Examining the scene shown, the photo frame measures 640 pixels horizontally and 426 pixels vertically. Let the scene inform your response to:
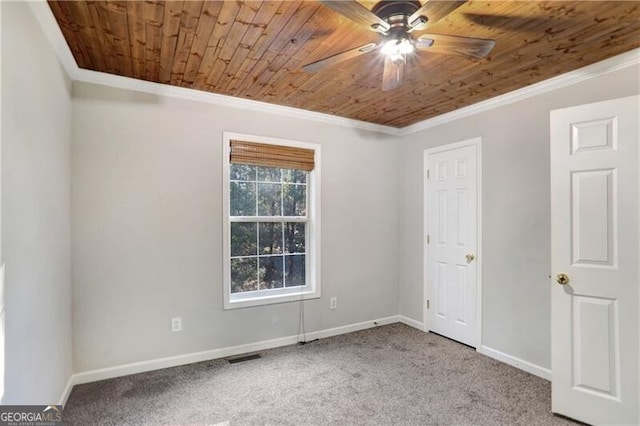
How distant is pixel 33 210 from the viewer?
68.4 inches

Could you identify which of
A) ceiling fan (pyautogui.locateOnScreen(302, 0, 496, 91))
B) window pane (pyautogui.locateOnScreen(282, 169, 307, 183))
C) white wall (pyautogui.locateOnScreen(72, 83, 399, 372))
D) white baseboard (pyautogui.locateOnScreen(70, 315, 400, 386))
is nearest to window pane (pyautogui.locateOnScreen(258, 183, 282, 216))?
window pane (pyautogui.locateOnScreen(282, 169, 307, 183))

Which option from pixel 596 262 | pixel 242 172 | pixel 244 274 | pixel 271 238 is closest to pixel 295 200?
pixel 271 238

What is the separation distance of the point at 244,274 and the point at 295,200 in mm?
940

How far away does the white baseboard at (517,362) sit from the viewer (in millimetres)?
2720

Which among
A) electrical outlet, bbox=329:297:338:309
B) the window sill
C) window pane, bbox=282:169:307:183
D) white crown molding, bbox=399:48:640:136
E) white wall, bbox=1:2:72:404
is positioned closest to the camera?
white wall, bbox=1:2:72:404

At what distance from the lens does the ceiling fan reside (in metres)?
1.48

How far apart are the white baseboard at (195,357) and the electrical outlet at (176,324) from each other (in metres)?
0.24

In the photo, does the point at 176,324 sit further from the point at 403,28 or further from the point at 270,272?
the point at 403,28

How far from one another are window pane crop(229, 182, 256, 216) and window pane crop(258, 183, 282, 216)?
7cm

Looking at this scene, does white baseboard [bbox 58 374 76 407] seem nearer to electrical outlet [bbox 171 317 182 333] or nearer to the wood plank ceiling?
electrical outlet [bbox 171 317 182 333]

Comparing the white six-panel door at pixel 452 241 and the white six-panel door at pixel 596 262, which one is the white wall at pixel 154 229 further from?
the white six-panel door at pixel 596 262

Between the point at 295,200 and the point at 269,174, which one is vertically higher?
the point at 269,174

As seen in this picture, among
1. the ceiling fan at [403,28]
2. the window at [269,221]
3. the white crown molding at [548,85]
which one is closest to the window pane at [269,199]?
the window at [269,221]

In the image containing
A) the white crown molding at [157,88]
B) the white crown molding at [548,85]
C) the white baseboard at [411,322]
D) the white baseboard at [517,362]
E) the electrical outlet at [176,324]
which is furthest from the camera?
the white baseboard at [411,322]
